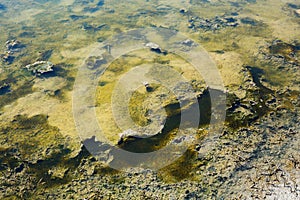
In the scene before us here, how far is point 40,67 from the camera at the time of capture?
702 inches

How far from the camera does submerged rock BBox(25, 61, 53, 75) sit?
682 inches

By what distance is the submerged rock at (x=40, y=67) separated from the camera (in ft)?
56.9

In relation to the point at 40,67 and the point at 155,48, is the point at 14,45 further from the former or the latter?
the point at 155,48

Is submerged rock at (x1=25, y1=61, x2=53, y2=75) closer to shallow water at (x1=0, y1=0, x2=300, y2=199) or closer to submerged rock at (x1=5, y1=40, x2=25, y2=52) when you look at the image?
shallow water at (x1=0, y1=0, x2=300, y2=199)

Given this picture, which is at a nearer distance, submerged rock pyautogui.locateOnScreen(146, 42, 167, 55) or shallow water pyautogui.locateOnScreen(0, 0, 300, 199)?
shallow water pyautogui.locateOnScreen(0, 0, 300, 199)

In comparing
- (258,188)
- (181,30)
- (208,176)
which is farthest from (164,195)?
(181,30)

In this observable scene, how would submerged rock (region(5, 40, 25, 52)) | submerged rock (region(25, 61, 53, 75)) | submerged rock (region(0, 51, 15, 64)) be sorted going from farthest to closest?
1. submerged rock (region(5, 40, 25, 52))
2. submerged rock (region(0, 51, 15, 64))
3. submerged rock (region(25, 61, 53, 75))

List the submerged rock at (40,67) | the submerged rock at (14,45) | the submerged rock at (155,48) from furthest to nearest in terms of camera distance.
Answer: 1. the submerged rock at (14,45)
2. the submerged rock at (155,48)
3. the submerged rock at (40,67)

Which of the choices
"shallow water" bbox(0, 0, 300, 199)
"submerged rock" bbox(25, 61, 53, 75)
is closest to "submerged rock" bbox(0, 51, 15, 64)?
"shallow water" bbox(0, 0, 300, 199)

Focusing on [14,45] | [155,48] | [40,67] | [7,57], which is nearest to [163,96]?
[155,48]

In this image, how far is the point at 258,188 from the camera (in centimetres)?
948

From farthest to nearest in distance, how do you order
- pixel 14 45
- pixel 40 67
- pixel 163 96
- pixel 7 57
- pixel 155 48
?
pixel 14 45
pixel 7 57
pixel 155 48
pixel 40 67
pixel 163 96

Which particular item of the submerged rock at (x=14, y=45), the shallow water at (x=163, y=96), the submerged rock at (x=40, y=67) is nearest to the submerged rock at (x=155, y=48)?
the shallow water at (x=163, y=96)

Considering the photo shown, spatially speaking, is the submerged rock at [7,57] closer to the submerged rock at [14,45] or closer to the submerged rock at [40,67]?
the submerged rock at [14,45]
